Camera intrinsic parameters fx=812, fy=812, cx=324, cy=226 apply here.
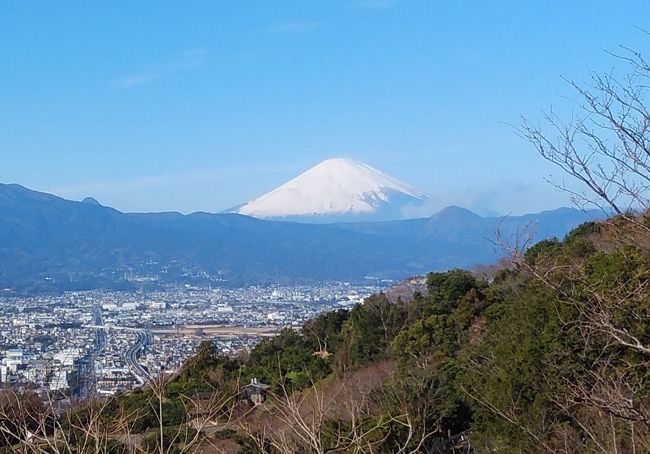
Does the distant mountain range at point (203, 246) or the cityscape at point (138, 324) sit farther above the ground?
the distant mountain range at point (203, 246)

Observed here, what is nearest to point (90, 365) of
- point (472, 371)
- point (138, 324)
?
point (472, 371)

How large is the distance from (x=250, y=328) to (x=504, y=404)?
2307 cm

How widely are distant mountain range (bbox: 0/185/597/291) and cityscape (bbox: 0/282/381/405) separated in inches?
304

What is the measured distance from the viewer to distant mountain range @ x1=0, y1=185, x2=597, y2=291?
6019 centimetres

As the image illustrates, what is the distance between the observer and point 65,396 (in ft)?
15.4

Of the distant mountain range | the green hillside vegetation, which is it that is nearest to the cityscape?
the green hillside vegetation

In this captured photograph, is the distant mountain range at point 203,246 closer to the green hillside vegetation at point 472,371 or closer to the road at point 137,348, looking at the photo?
the road at point 137,348

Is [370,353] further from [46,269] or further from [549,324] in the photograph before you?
[46,269]

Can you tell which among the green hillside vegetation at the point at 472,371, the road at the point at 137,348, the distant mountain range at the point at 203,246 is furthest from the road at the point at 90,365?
the distant mountain range at the point at 203,246

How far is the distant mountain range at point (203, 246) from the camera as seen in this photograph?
197 ft

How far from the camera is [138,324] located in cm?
3178

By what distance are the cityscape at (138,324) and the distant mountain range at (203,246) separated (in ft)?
25.3

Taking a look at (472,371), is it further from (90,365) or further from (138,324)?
(138,324)

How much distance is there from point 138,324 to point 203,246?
46340mm
